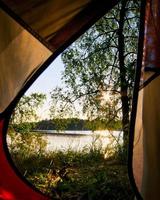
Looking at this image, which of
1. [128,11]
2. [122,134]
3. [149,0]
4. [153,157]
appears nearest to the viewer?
[149,0]

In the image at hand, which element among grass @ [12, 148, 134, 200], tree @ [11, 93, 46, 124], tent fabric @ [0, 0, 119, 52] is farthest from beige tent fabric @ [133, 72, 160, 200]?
tree @ [11, 93, 46, 124]

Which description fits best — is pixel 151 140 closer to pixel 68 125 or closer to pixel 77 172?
pixel 77 172

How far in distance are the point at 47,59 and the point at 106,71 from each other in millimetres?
3612

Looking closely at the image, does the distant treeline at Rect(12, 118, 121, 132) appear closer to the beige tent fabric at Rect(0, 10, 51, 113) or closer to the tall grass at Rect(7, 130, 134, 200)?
the tall grass at Rect(7, 130, 134, 200)

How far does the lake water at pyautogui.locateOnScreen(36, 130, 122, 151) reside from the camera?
448 cm

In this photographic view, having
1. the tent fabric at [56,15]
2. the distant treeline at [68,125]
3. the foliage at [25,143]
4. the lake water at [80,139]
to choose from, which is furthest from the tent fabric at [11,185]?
the distant treeline at [68,125]

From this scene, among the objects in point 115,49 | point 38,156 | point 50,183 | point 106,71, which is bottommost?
point 50,183

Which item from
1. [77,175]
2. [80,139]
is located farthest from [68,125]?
[77,175]

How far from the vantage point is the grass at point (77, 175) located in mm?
3396

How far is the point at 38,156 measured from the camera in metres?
4.49

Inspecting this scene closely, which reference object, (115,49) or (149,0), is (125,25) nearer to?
(115,49)

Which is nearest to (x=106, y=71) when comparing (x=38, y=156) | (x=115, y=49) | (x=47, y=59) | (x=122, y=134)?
(x=115, y=49)

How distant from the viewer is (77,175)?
3.96 meters

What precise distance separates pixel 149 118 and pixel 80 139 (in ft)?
10.7
